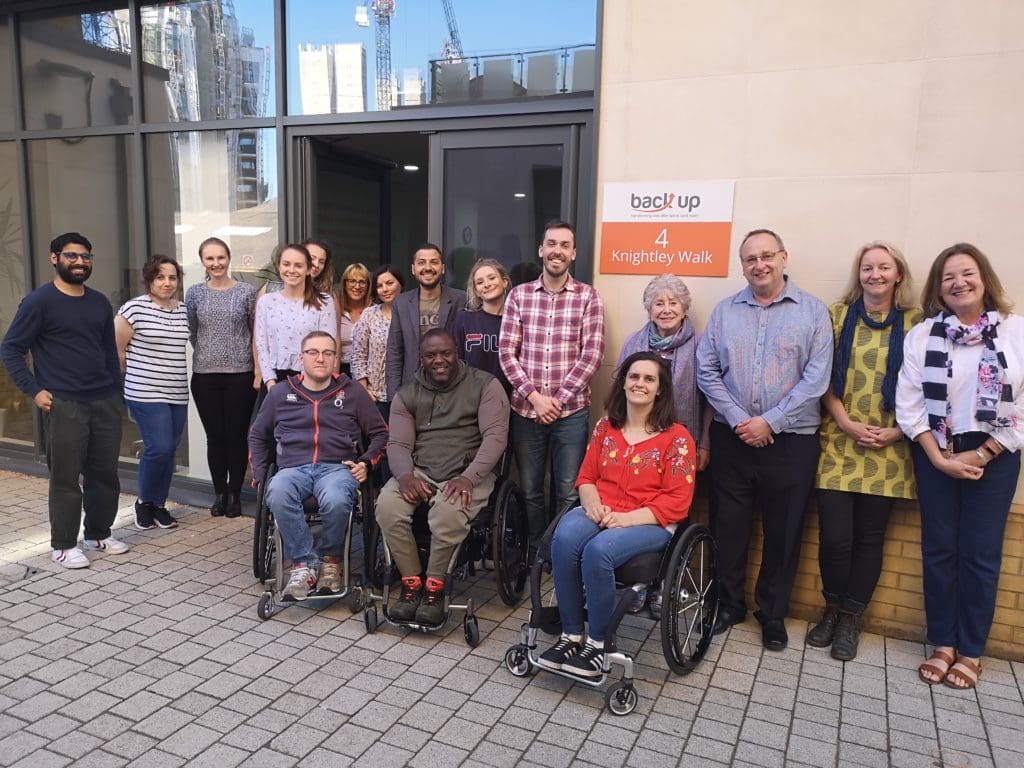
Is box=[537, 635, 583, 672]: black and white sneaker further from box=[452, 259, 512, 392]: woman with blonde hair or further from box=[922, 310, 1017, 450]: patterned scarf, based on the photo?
box=[922, 310, 1017, 450]: patterned scarf

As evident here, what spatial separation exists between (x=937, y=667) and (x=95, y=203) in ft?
20.7

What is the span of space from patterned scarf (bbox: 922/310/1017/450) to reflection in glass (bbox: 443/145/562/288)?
214cm

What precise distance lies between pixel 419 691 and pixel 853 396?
225 cm

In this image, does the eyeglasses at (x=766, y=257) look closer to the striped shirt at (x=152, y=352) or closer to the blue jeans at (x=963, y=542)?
the blue jeans at (x=963, y=542)

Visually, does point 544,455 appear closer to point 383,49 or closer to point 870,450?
point 870,450

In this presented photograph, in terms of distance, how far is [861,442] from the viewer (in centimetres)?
344

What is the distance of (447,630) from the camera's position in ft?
12.0

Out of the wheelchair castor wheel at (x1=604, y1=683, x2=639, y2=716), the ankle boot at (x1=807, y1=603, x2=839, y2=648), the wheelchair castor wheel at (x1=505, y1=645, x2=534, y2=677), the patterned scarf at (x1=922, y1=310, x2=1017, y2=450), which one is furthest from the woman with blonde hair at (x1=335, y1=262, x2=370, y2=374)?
the patterned scarf at (x1=922, y1=310, x2=1017, y2=450)

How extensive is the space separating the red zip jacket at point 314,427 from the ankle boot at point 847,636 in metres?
2.33

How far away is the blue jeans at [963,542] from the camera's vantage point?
3.23 meters

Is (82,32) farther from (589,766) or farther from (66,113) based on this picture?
(589,766)

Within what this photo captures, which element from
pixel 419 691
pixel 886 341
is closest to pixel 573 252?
pixel 886 341

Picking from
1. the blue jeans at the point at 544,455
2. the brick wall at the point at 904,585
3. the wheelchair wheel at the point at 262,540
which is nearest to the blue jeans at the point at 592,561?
the blue jeans at the point at 544,455

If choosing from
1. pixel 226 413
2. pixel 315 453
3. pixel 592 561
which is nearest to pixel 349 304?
pixel 226 413
